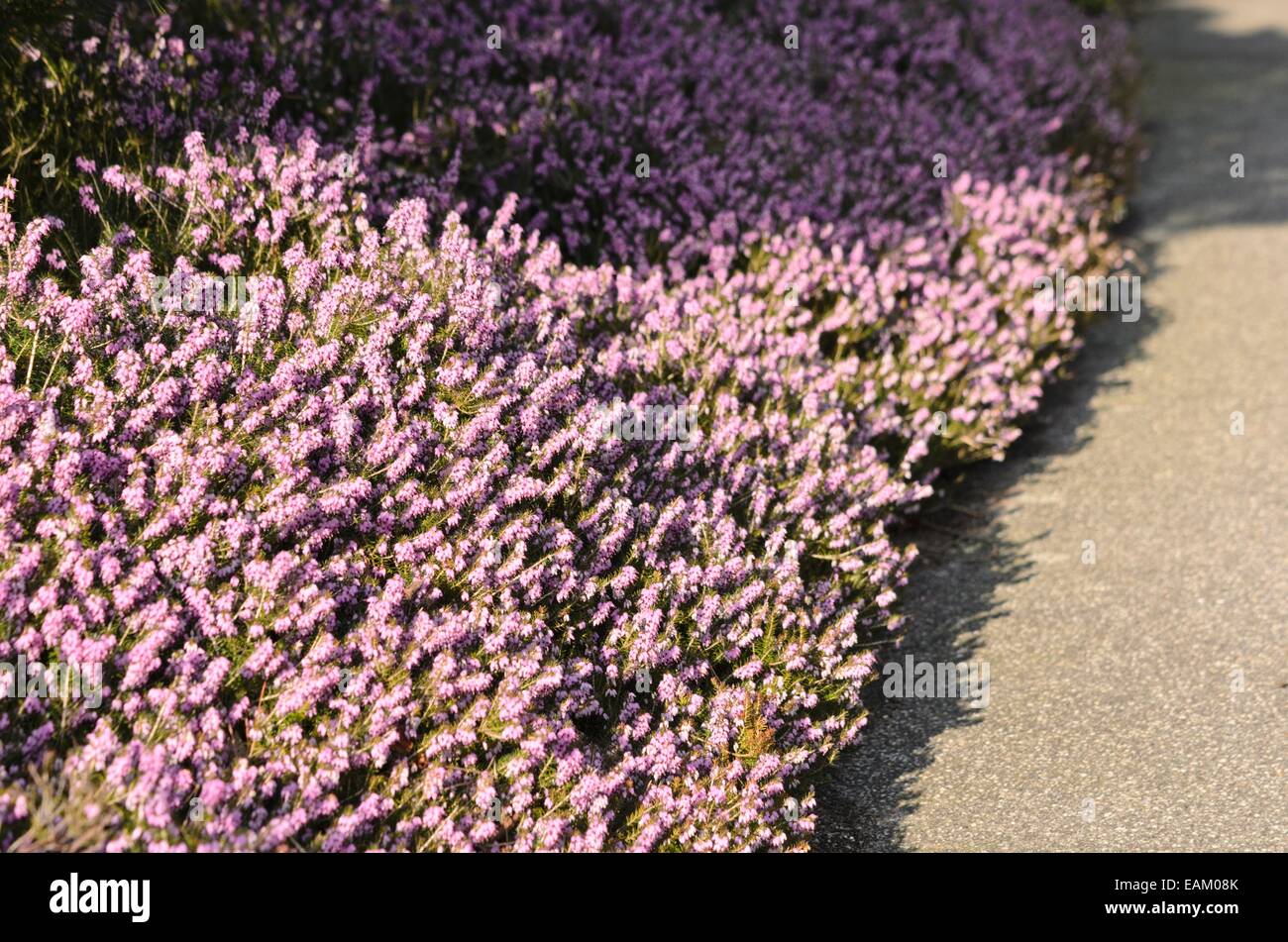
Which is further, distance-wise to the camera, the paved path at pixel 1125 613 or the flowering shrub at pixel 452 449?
the paved path at pixel 1125 613

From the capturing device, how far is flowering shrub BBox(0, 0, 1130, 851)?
138 inches

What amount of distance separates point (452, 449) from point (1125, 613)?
2755mm

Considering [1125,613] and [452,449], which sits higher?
[452,449]

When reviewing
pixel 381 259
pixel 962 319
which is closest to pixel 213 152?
pixel 381 259

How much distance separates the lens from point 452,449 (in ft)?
13.8

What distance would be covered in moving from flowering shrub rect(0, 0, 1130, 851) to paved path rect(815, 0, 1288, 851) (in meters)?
0.31

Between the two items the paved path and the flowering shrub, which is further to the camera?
the paved path

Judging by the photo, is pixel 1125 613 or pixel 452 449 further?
pixel 1125 613

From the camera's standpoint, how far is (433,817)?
3.45 meters

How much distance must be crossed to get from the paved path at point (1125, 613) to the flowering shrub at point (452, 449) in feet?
1.02

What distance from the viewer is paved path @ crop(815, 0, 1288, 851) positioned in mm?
4121

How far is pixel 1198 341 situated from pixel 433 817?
5792mm

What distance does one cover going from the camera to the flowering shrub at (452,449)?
3.50 metres
